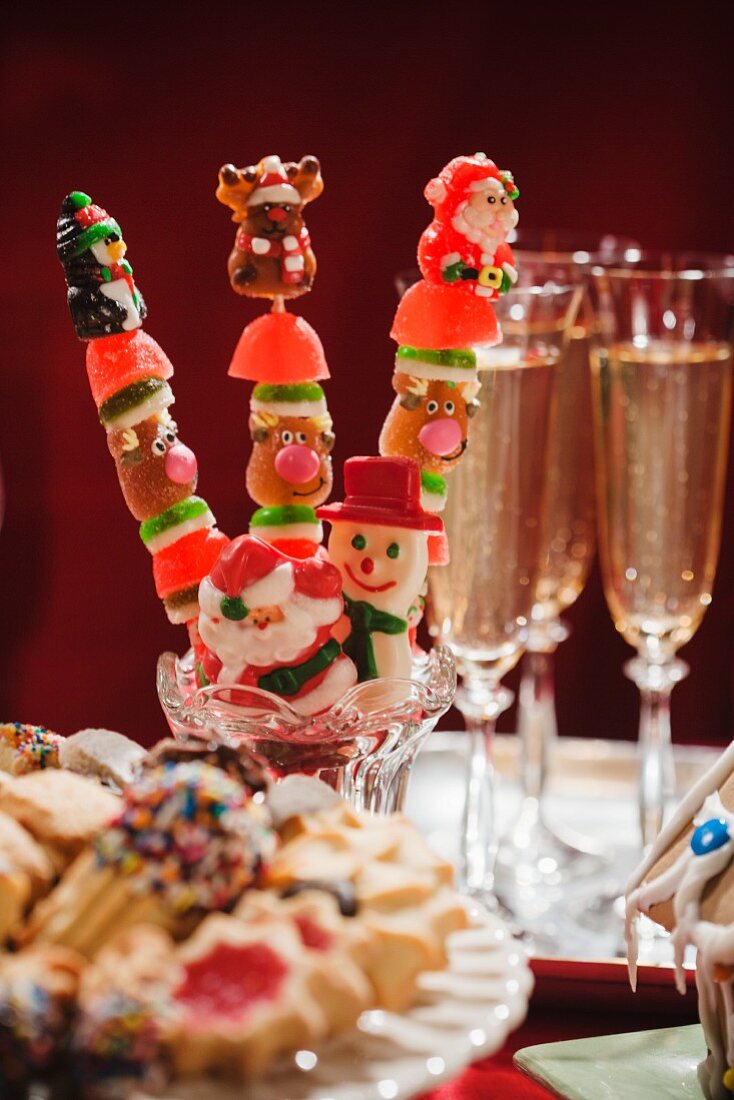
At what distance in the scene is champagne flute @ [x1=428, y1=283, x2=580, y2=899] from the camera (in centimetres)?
104

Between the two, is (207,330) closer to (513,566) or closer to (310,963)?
(513,566)

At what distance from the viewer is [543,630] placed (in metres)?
1.33

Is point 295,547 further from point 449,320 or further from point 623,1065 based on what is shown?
point 623,1065

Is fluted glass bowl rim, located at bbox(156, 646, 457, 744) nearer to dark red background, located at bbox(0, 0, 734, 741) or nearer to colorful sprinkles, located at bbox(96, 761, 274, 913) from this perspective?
colorful sprinkles, located at bbox(96, 761, 274, 913)

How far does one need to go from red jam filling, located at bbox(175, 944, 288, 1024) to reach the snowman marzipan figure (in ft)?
0.99

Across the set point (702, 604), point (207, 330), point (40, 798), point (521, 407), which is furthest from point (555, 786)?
point (40, 798)

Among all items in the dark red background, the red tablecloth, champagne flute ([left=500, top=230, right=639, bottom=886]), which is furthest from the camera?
the dark red background

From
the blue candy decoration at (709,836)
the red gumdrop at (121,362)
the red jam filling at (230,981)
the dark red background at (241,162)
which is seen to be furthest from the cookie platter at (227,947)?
the dark red background at (241,162)

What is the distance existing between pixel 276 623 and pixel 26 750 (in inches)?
5.5

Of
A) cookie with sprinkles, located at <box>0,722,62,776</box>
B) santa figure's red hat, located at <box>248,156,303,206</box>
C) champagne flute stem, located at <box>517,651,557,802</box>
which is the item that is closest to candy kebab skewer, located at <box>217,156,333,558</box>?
santa figure's red hat, located at <box>248,156,303,206</box>

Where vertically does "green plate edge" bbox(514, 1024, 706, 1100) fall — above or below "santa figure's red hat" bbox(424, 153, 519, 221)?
below

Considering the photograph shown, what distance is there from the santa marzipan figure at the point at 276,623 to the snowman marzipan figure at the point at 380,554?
23 millimetres

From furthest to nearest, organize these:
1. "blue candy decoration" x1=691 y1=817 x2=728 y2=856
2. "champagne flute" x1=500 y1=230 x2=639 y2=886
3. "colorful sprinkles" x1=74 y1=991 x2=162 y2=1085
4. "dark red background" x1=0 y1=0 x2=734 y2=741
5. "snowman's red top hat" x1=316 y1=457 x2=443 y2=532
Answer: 1. "dark red background" x1=0 y1=0 x2=734 y2=741
2. "champagne flute" x1=500 y1=230 x2=639 y2=886
3. "snowman's red top hat" x1=316 y1=457 x2=443 y2=532
4. "blue candy decoration" x1=691 y1=817 x2=728 y2=856
5. "colorful sprinkles" x1=74 y1=991 x2=162 y2=1085

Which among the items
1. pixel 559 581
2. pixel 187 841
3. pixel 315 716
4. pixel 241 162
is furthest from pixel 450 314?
pixel 241 162
